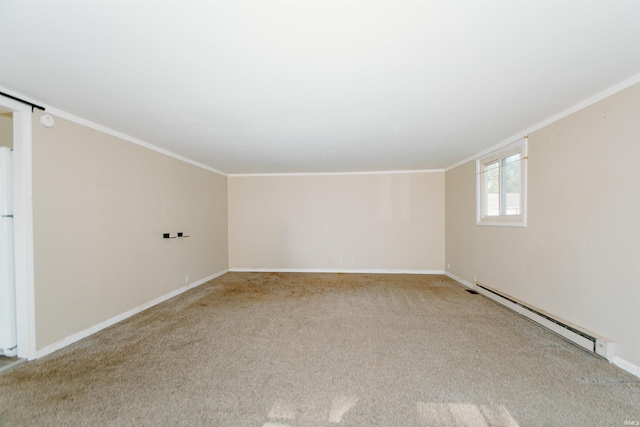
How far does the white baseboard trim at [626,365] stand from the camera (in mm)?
1923

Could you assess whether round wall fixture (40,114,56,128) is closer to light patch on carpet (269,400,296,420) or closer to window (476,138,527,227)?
light patch on carpet (269,400,296,420)

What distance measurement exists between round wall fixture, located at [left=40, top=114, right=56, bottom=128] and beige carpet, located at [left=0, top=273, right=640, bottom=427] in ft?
7.07

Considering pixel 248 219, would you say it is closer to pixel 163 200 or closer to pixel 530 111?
pixel 163 200

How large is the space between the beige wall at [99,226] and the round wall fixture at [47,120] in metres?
0.04

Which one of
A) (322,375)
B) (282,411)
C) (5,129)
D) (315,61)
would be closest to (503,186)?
(315,61)

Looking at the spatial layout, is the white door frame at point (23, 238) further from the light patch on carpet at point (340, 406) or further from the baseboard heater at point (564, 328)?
the baseboard heater at point (564, 328)

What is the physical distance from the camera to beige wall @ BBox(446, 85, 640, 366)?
198cm

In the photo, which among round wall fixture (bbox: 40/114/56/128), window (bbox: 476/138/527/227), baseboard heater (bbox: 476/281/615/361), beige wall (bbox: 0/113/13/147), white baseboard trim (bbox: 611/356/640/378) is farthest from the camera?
window (bbox: 476/138/527/227)

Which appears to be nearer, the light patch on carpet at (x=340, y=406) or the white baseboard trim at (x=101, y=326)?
the light patch on carpet at (x=340, y=406)

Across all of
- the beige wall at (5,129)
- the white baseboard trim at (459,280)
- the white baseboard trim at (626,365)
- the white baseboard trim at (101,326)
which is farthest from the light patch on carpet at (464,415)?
the beige wall at (5,129)

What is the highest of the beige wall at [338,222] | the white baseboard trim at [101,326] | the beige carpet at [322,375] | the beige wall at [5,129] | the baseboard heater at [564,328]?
the beige wall at [5,129]

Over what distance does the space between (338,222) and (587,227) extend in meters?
4.01

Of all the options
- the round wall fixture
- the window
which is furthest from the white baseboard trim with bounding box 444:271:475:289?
the round wall fixture

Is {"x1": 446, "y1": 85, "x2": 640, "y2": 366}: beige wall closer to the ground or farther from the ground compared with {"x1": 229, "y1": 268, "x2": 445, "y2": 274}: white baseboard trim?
farther from the ground
